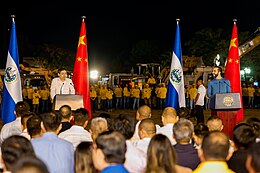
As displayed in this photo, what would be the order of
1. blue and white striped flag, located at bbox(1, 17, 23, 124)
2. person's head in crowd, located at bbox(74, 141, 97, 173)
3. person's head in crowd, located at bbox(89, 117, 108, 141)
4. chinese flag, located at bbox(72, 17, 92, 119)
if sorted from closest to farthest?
1. person's head in crowd, located at bbox(74, 141, 97, 173)
2. person's head in crowd, located at bbox(89, 117, 108, 141)
3. blue and white striped flag, located at bbox(1, 17, 23, 124)
4. chinese flag, located at bbox(72, 17, 92, 119)

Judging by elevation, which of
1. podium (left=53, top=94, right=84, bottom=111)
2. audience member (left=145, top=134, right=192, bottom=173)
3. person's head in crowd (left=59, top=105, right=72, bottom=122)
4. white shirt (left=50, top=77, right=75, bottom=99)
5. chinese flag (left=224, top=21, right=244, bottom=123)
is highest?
chinese flag (left=224, top=21, right=244, bottom=123)

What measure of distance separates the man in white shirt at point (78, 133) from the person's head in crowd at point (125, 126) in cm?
61

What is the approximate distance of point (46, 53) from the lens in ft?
183

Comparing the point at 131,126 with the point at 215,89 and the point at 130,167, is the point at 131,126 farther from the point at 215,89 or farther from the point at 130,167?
the point at 215,89

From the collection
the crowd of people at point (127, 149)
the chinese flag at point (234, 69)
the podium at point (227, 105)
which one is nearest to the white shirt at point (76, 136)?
the crowd of people at point (127, 149)

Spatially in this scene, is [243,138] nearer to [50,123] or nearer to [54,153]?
[54,153]

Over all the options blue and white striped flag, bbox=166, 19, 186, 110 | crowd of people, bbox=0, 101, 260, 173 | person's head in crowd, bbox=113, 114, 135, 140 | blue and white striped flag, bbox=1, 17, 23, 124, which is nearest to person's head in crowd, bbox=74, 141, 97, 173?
crowd of people, bbox=0, 101, 260, 173

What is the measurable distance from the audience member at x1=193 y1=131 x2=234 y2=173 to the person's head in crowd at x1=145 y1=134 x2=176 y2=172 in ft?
0.90

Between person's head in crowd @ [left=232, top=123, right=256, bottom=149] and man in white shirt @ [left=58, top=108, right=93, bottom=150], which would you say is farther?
man in white shirt @ [left=58, top=108, right=93, bottom=150]

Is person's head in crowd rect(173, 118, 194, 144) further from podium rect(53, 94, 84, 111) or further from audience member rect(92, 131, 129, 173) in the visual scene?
podium rect(53, 94, 84, 111)

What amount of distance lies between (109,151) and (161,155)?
1.85ft

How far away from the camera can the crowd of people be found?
354 centimetres

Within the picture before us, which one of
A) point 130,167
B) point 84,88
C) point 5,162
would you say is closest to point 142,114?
point 130,167

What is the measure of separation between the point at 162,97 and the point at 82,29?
12792mm
